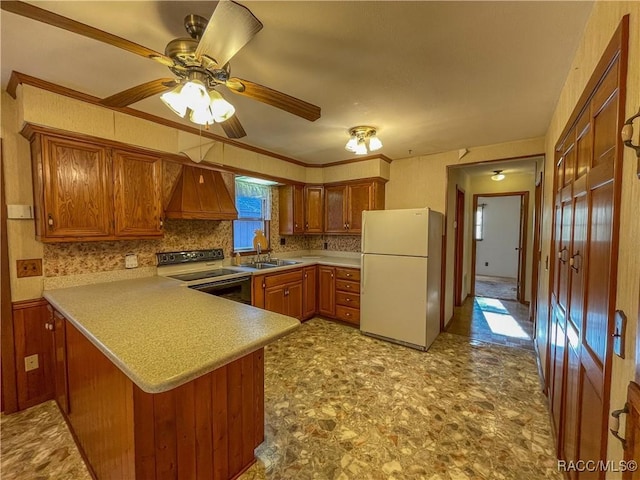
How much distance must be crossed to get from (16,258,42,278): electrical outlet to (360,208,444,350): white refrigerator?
3034mm

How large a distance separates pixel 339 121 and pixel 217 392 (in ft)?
7.77

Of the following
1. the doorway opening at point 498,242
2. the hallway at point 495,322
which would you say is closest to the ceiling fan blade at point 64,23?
the hallway at point 495,322

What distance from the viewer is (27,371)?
2.04 m

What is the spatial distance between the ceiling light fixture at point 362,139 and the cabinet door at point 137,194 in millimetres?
1886

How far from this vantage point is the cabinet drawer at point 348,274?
3.61 m

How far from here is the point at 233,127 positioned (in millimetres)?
1786

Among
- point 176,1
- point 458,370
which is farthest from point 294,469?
point 176,1

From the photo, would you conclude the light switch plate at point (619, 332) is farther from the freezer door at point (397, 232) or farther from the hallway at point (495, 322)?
the hallway at point (495, 322)

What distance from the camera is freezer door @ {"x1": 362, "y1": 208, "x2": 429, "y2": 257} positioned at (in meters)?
2.92

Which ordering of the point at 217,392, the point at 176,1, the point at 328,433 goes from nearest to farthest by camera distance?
the point at 176,1 → the point at 217,392 → the point at 328,433

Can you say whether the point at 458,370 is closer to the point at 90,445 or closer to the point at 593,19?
the point at 593,19

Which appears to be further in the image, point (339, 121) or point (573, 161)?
point (339, 121)

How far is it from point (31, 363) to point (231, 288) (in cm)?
157

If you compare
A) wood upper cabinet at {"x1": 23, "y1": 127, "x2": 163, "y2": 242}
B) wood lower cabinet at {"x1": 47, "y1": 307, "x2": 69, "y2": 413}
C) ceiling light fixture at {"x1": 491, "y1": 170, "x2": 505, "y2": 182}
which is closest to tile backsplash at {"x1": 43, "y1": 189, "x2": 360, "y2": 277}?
wood upper cabinet at {"x1": 23, "y1": 127, "x2": 163, "y2": 242}
